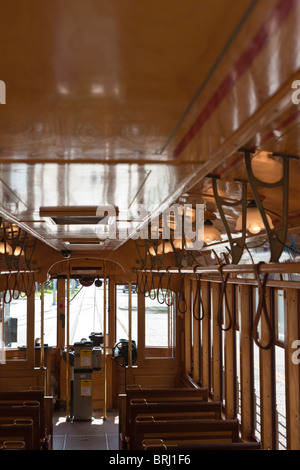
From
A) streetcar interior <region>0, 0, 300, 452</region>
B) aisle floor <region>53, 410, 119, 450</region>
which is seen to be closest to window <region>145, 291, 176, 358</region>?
aisle floor <region>53, 410, 119, 450</region>

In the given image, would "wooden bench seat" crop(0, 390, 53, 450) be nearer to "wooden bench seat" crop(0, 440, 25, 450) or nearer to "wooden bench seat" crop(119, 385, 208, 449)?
"wooden bench seat" crop(119, 385, 208, 449)

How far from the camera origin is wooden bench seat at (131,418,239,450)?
543 cm

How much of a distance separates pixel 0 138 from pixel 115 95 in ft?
1.86

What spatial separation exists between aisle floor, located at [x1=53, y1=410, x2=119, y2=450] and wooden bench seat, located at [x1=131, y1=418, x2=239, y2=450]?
3.81 metres

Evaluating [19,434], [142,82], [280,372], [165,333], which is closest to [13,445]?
[19,434]

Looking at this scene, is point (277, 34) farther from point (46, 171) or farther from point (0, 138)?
point (46, 171)

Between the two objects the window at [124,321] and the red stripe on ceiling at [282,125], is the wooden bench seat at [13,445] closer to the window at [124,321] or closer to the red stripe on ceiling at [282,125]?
the red stripe on ceiling at [282,125]

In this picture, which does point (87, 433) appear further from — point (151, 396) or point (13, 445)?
point (13, 445)

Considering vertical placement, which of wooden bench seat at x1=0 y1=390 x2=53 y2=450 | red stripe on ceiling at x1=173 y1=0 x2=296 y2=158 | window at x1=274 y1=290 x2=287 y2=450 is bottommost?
wooden bench seat at x1=0 y1=390 x2=53 y2=450

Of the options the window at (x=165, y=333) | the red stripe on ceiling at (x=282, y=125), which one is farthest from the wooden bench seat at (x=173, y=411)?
the red stripe on ceiling at (x=282, y=125)

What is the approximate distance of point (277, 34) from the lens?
2.87ft

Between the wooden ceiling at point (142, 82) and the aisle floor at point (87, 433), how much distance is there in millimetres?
8198

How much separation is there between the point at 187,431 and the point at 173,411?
0.90 metres
